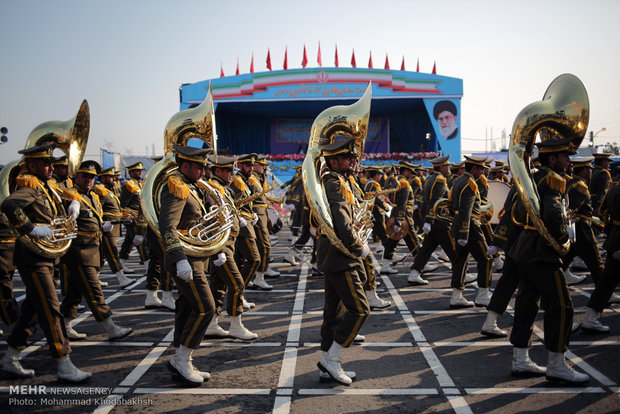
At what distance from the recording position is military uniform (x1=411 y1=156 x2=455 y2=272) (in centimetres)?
730

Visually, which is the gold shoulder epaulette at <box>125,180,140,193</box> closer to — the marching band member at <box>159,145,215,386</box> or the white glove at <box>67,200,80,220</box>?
the white glove at <box>67,200,80,220</box>

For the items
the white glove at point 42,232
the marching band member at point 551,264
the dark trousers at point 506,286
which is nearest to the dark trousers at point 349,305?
the marching band member at point 551,264

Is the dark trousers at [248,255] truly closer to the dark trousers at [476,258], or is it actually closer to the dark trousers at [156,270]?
the dark trousers at [156,270]

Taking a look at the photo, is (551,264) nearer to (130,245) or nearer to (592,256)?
(592,256)

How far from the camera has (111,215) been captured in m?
8.23

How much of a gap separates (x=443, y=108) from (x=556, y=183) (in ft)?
85.6

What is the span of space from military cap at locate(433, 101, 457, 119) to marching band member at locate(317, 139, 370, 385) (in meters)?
26.1

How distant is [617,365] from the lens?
4391mm

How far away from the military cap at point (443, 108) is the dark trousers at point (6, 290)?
26.9m

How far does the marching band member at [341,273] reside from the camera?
4020 mm

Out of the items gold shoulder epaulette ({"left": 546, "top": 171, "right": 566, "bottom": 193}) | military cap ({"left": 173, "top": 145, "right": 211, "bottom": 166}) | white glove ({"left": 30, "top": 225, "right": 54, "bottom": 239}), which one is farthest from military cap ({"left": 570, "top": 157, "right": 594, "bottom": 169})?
white glove ({"left": 30, "top": 225, "right": 54, "bottom": 239})

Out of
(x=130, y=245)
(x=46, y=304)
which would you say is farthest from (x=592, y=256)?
(x=130, y=245)

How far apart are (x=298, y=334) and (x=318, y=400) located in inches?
65.3

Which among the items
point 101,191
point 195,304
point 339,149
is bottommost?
point 195,304
